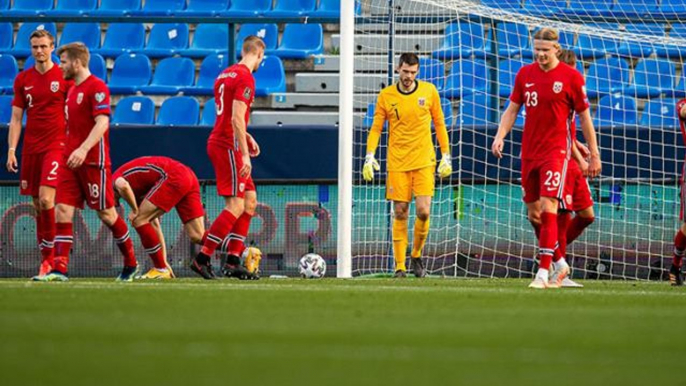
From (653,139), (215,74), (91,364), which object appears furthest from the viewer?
(215,74)

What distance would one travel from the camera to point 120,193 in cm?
1116

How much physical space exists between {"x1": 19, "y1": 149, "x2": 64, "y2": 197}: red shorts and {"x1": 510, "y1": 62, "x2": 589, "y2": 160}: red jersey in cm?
359

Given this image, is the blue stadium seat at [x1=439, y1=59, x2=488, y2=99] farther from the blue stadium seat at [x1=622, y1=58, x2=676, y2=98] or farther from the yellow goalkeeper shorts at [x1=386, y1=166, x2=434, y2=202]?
the yellow goalkeeper shorts at [x1=386, y1=166, x2=434, y2=202]

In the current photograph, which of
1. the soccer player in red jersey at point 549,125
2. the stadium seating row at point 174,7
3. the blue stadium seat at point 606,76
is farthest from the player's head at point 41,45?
the stadium seating row at point 174,7

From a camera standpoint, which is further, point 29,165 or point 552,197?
point 29,165

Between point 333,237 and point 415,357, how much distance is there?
30.1 feet

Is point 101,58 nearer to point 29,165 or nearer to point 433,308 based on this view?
point 29,165

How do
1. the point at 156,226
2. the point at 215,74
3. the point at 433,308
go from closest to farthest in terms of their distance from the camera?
the point at 433,308 → the point at 156,226 → the point at 215,74

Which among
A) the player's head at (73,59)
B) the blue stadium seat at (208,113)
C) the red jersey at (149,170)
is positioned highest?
the player's head at (73,59)

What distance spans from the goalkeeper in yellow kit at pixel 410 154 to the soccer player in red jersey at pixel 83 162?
2907 mm

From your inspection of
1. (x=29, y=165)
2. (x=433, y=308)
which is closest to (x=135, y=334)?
(x=433, y=308)

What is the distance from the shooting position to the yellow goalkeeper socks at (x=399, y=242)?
Answer: 1214 centimetres

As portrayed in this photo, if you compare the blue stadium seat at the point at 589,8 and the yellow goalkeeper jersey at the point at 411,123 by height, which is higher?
the blue stadium seat at the point at 589,8

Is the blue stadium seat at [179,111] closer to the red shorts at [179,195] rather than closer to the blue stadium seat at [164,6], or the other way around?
the blue stadium seat at [164,6]
